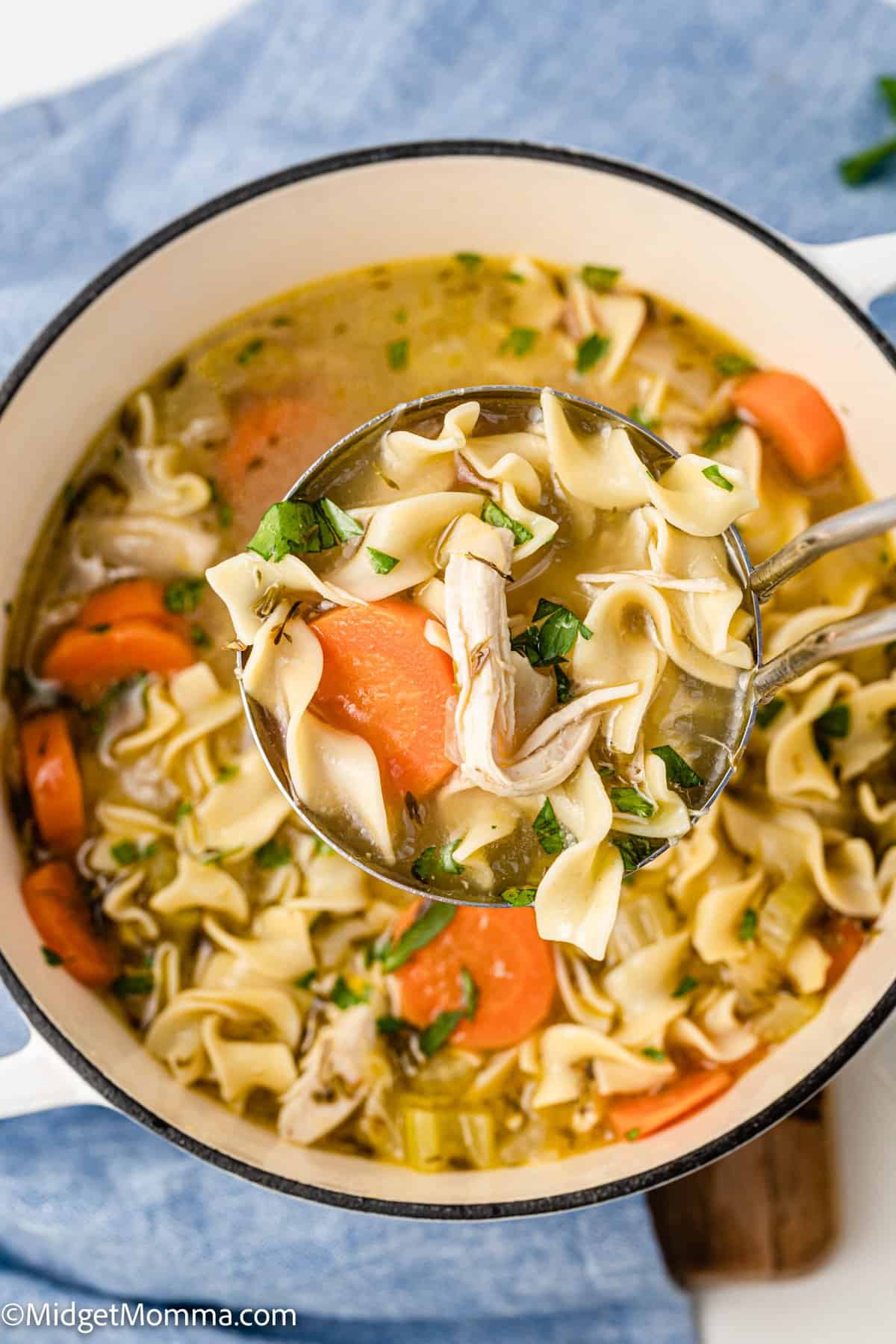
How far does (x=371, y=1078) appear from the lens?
13.4 feet

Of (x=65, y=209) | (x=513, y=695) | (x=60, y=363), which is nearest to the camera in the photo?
(x=513, y=695)

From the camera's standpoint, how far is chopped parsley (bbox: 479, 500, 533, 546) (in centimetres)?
321

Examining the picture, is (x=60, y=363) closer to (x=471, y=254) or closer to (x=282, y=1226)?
(x=471, y=254)

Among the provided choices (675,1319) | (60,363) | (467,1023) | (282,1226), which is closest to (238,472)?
(60,363)

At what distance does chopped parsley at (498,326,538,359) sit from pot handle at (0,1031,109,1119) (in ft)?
9.09

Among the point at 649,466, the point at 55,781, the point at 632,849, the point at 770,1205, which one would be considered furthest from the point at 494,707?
the point at 770,1205

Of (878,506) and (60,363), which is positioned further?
(60,363)

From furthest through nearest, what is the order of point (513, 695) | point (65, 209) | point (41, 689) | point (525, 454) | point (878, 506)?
point (65, 209)
point (41, 689)
point (525, 454)
point (513, 695)
point (878, 506)

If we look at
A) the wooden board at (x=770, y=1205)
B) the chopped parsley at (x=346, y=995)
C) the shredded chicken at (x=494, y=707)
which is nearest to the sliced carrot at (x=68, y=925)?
the chopped parsley at (x=346, y=995)

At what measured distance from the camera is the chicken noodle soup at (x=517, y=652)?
315cm

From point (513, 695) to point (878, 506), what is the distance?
0.97 metres

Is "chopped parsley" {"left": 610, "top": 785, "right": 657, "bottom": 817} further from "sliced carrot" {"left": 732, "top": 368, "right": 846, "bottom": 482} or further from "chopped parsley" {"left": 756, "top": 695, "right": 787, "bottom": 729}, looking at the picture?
"sliced carrot" {"left": 732, "top": 368, "right": 846, "bottom": 482}

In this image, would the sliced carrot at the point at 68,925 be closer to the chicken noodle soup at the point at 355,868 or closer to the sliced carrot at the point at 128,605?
the chicken noodle soup at the point at 355,868

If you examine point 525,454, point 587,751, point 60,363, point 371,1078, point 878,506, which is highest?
point 60,363
